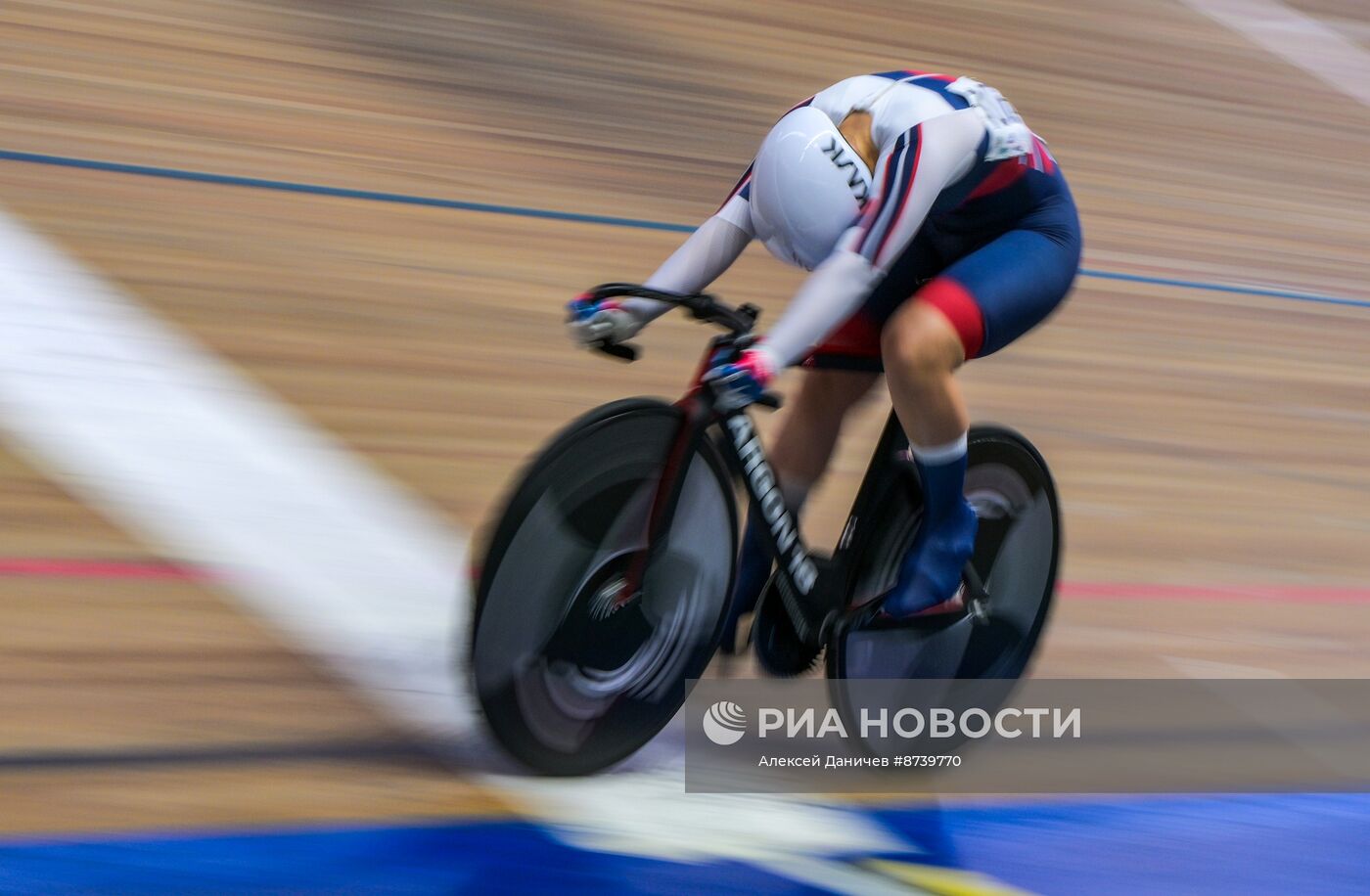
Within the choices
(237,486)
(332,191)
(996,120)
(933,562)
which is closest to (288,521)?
(237,486)

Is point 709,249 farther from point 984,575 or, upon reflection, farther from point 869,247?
point 984,575

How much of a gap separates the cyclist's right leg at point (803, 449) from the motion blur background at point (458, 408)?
0.33 metres

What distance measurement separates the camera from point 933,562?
2.82 m

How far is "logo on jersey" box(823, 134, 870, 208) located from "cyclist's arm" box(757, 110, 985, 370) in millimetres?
27

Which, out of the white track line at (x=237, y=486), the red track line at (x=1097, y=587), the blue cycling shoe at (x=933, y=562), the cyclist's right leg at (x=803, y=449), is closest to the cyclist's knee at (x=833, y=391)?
the cyclist's right leg at (x=803, y=449)

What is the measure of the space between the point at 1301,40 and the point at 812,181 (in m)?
9.71

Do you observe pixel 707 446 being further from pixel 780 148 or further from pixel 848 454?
pixel 848 454

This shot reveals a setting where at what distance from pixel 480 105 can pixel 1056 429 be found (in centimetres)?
311

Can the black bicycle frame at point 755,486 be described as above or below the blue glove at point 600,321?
below

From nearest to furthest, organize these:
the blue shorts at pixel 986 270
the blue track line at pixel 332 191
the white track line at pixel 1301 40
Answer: the blue shorts at pixel 986 270 < the blue track line at pixel 332 191 < the white track line at pixel 1301 40

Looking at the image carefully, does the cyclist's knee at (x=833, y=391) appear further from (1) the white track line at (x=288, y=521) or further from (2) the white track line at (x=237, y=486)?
(2) the white track line at (x=237, y=486)

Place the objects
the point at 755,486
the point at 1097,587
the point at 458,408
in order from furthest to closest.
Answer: the point at 458,408 < the point at 1097,587 < the point at 755,486

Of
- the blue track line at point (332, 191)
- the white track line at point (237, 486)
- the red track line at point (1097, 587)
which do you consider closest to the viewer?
the white track line at point (237, 486)

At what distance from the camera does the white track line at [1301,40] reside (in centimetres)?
1048
